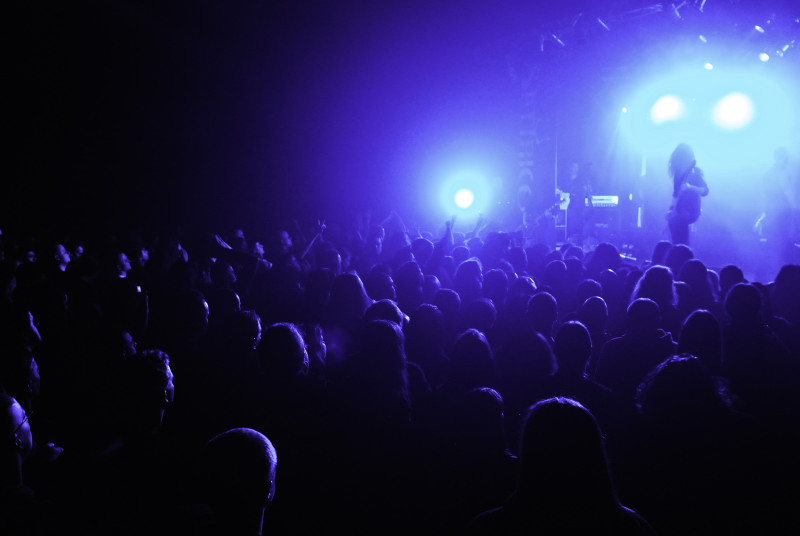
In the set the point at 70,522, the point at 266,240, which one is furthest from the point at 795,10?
the point at 70,522

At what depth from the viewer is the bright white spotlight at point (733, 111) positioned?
15.2 m

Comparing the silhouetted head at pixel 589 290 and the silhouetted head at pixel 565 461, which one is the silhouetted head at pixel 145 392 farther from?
the silhouetted head at pixel 589 290

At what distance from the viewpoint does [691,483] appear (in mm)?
2250

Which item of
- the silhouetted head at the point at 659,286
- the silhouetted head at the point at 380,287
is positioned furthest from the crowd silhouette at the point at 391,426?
the silhouetted head at the point at 380,287

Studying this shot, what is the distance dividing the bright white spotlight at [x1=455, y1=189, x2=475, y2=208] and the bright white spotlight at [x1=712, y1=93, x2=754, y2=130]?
→ 8769 millimetres

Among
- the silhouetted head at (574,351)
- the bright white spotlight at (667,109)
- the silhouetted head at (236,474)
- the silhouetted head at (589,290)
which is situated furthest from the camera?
the bright white spotlight at (667,109)

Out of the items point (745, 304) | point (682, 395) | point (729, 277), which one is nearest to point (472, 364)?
point (682, 395)

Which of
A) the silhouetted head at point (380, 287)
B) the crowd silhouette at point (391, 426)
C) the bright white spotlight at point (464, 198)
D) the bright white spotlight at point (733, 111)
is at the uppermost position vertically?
the bright white spotlight at point (733, 111)

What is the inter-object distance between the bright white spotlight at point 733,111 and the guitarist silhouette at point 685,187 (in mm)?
8089

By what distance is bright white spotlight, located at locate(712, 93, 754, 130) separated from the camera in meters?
15.2

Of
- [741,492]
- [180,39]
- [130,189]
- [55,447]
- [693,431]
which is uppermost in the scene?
[180,39]

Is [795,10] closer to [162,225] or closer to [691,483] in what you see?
[691,483]

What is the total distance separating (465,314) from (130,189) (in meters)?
10.6

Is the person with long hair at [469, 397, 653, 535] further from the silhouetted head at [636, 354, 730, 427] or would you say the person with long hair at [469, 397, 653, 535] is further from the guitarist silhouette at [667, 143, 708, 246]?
the guitarist silhouette at [667, 143, 708, 246]
